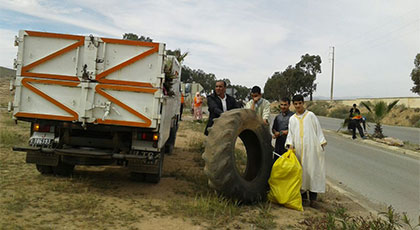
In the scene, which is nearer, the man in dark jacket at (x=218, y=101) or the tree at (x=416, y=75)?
the man in dark jacket at (x=218, y=101)

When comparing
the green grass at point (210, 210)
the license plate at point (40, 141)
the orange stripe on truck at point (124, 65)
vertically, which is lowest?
the green grass at point (210, 210)

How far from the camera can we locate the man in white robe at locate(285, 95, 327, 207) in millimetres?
5238

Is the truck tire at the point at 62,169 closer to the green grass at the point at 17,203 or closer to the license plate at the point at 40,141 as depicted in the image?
the license plate at the point at 40,141

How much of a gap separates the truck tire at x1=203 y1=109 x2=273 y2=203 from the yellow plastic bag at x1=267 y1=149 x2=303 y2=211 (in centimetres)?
29

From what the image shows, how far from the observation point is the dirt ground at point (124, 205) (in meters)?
4.08

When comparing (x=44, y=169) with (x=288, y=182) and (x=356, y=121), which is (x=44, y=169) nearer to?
(x=288, y=182)

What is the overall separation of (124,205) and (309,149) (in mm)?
3059

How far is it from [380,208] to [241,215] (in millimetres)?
3005

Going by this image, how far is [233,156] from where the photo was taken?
488cm

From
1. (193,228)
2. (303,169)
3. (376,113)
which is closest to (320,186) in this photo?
(303,169)

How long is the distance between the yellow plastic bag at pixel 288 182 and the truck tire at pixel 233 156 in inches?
11.4

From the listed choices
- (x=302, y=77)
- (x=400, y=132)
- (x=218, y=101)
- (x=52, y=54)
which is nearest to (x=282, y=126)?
(x=218, y=101)

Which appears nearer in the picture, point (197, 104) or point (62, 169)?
point (62, 169)

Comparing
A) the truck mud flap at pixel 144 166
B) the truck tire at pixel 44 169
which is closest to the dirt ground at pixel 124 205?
the truck tire at pixel 44 169
